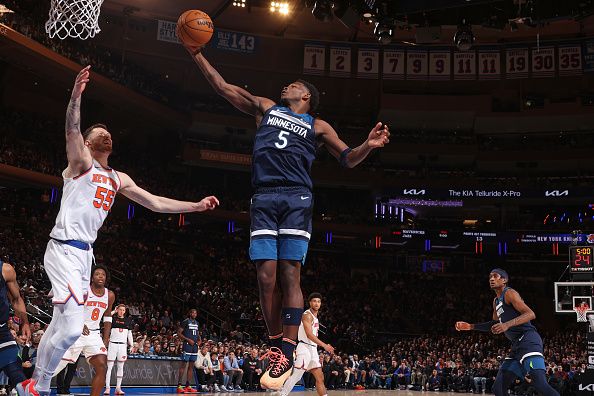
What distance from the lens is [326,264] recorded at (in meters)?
36.4

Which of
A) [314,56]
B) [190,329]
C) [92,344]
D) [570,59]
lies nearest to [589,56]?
[570,59]

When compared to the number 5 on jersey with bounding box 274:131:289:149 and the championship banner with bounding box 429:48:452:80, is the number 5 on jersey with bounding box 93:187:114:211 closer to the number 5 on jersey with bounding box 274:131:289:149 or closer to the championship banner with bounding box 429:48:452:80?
the number 5 on jersey with bounding box 274:131:289:149

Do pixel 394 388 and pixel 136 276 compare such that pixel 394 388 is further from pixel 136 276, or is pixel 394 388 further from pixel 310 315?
pixel 310 315

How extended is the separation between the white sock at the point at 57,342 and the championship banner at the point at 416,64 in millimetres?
30226

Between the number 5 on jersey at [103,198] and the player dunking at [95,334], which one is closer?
the number 5 on jersey at [103,198]

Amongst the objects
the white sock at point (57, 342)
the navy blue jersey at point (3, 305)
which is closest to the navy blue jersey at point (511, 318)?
the white sock at point (57, 342)

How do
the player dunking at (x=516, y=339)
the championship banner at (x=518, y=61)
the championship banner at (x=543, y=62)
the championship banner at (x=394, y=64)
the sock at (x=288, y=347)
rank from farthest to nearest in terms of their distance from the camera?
the championship banner at (x=394, y=64) < the championship banner at (x=518, y=61) < the championship banner at (x=543, y=62) < the player dunking at (x=516, y=339) < the sock at (x=288, y=347)

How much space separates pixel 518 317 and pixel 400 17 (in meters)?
10.5

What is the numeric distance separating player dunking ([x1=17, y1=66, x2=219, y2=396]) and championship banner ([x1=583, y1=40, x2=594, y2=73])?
2983 cm

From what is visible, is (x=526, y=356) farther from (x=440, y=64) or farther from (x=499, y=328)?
(x=440, y=64)

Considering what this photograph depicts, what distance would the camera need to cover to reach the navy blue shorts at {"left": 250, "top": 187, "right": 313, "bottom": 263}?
4.93m

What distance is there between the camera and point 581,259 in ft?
54.5

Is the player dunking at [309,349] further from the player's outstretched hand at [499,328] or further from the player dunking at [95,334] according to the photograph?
the player's outstretched hand at [499,328]

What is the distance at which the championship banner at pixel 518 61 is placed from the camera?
3322 cm
